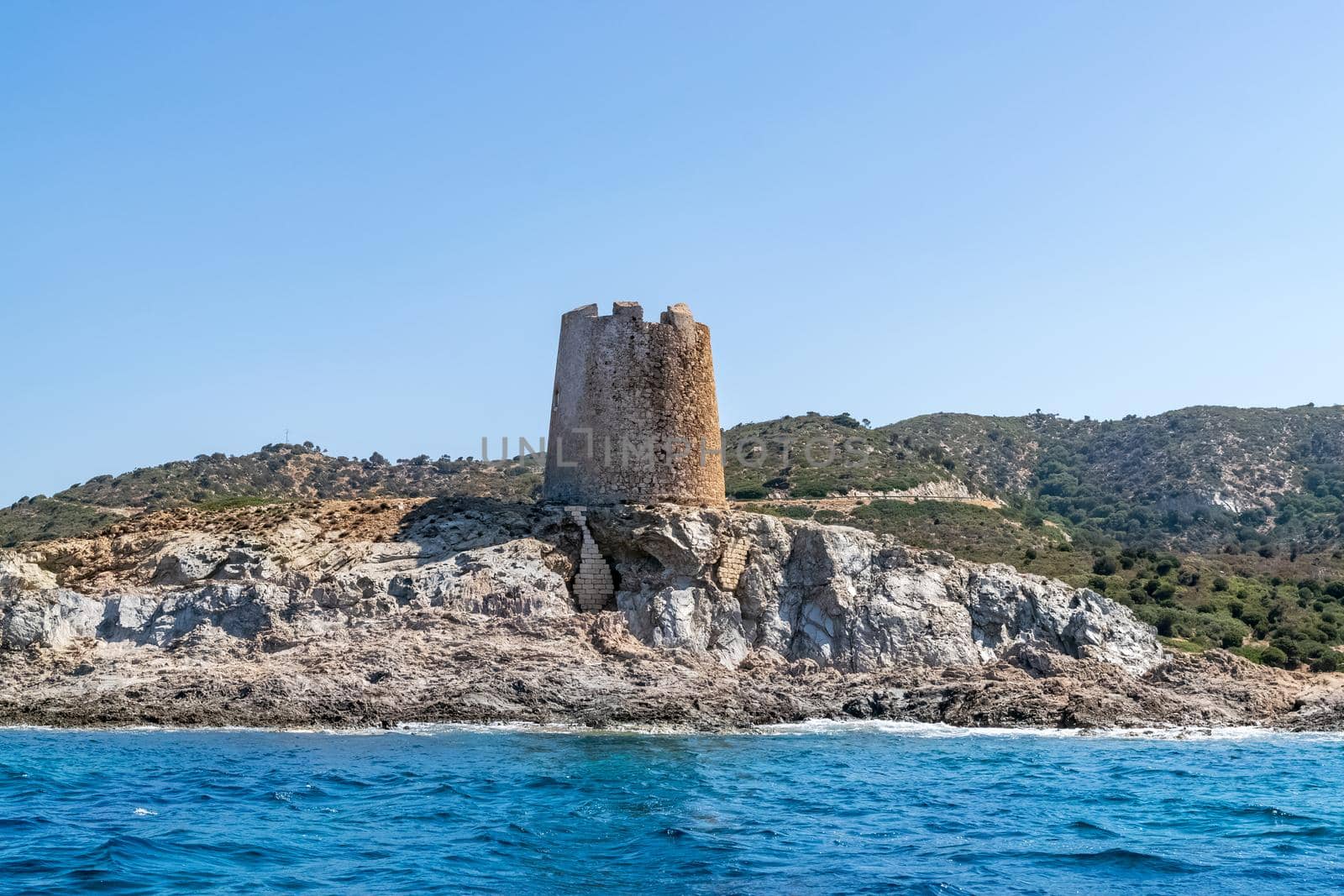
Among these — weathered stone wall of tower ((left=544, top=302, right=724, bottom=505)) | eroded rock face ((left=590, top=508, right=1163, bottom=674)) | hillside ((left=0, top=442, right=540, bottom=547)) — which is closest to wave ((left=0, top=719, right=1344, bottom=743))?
eroded rock face ((left=590, top=508, right=1163, bottom=674))

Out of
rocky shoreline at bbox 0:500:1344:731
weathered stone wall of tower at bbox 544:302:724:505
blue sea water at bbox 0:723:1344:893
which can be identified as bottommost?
blue sea water at bbox 0:723:1344:893

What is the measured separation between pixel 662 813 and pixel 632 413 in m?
11.2

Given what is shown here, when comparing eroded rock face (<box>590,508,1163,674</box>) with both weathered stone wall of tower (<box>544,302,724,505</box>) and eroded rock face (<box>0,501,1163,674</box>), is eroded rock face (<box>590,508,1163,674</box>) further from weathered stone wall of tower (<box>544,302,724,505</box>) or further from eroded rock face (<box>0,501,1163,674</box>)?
weathered stone wall of tower (<box>544,302,724,505</box>)

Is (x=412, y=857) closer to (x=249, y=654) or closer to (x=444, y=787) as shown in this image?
(x=444, y=787)

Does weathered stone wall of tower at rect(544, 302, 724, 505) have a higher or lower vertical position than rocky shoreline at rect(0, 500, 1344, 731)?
higher

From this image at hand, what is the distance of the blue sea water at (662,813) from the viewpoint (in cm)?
1150

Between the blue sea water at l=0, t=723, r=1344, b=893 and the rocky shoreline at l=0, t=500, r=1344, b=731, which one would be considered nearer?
the blue sea water at l=0, t=723, r=1344, b=893

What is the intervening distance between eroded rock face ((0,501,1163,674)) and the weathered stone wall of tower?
2.90 ft

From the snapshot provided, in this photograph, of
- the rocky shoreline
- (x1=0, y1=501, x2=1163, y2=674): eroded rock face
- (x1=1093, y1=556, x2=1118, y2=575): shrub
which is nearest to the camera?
the rocky shoreline

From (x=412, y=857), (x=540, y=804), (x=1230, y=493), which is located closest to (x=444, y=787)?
(x=540, y=804)

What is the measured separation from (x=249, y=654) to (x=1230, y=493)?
54.3m

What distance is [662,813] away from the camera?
13930mm

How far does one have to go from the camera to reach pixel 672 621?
73.0 ft

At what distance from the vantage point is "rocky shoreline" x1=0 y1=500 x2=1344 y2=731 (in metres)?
19.8
